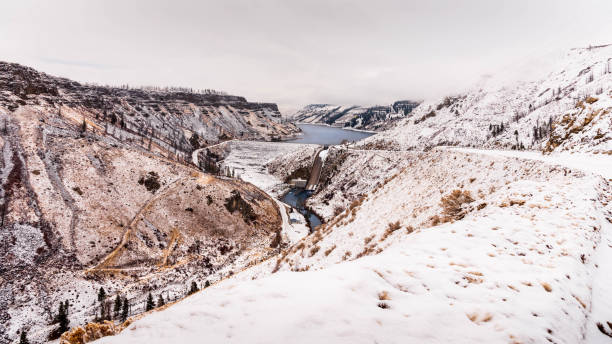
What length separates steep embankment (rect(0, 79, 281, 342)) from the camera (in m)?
50.7

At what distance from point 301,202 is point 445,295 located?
111632 millimetres

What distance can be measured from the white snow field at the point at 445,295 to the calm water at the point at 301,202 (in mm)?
81977

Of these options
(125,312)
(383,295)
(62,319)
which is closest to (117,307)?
(125,312)

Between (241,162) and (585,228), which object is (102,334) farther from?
(241,162)

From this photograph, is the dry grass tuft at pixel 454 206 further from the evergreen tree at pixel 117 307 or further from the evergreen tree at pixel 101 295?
the evergreen tree at pixel 101 295

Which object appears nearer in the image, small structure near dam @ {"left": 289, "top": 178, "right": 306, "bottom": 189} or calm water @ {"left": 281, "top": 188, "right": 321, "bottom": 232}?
calm water @ {"left": 281, "top": 188, "right": 321, "bottom": 232}

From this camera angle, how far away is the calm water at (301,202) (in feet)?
313

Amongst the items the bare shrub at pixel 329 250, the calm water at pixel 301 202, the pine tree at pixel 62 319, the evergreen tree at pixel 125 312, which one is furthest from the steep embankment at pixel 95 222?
the bare shrub at pixel 329 250

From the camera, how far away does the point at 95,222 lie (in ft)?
214

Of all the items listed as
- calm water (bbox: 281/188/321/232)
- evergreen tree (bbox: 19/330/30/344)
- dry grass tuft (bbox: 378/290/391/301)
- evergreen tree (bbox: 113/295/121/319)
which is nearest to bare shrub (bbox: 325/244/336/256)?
dry grass tuft (bbox: 378/290/391/301)

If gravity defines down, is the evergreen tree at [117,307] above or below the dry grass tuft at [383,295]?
below

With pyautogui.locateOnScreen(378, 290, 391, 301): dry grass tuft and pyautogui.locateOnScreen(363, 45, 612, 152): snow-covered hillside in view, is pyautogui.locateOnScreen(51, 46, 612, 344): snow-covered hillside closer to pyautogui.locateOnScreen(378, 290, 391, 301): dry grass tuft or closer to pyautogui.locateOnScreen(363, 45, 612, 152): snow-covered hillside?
pyautogui.locateOnScreen(378, 290, 391, 301): dry grass tuft

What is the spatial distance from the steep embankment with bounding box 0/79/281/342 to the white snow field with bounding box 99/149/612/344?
5690cm

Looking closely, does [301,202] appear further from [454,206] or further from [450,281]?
[450,281]
